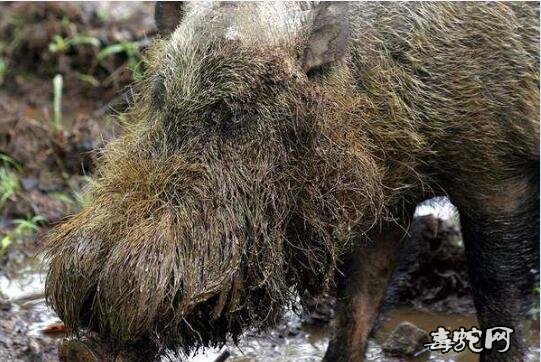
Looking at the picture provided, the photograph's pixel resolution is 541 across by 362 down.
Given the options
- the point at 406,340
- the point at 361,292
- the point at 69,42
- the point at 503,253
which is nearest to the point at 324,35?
the point at 503,253

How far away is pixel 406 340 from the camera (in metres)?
5.68

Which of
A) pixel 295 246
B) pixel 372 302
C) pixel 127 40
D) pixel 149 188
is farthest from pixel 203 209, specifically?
pixel 127 40

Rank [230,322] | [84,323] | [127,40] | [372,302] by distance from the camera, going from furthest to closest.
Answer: [127,40] → [372,302] → [230,322] → [84,323]

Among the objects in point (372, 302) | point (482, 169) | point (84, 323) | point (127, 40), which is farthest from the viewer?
point (127, 40)

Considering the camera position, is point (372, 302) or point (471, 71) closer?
point (471, 71)

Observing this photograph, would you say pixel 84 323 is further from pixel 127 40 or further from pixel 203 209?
pixel 127 40

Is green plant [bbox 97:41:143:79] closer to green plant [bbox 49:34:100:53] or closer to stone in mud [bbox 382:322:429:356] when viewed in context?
green plant [bbox 49:34:100:53]

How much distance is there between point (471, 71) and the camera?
502 cm

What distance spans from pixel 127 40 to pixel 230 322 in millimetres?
4690

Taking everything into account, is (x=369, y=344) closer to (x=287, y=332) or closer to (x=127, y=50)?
(x=287, y=332)

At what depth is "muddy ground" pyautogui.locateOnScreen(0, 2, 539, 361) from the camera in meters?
5.84

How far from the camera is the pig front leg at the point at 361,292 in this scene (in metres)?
5.66

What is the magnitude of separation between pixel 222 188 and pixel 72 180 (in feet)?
10.5

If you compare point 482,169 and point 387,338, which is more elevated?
point 482,169
